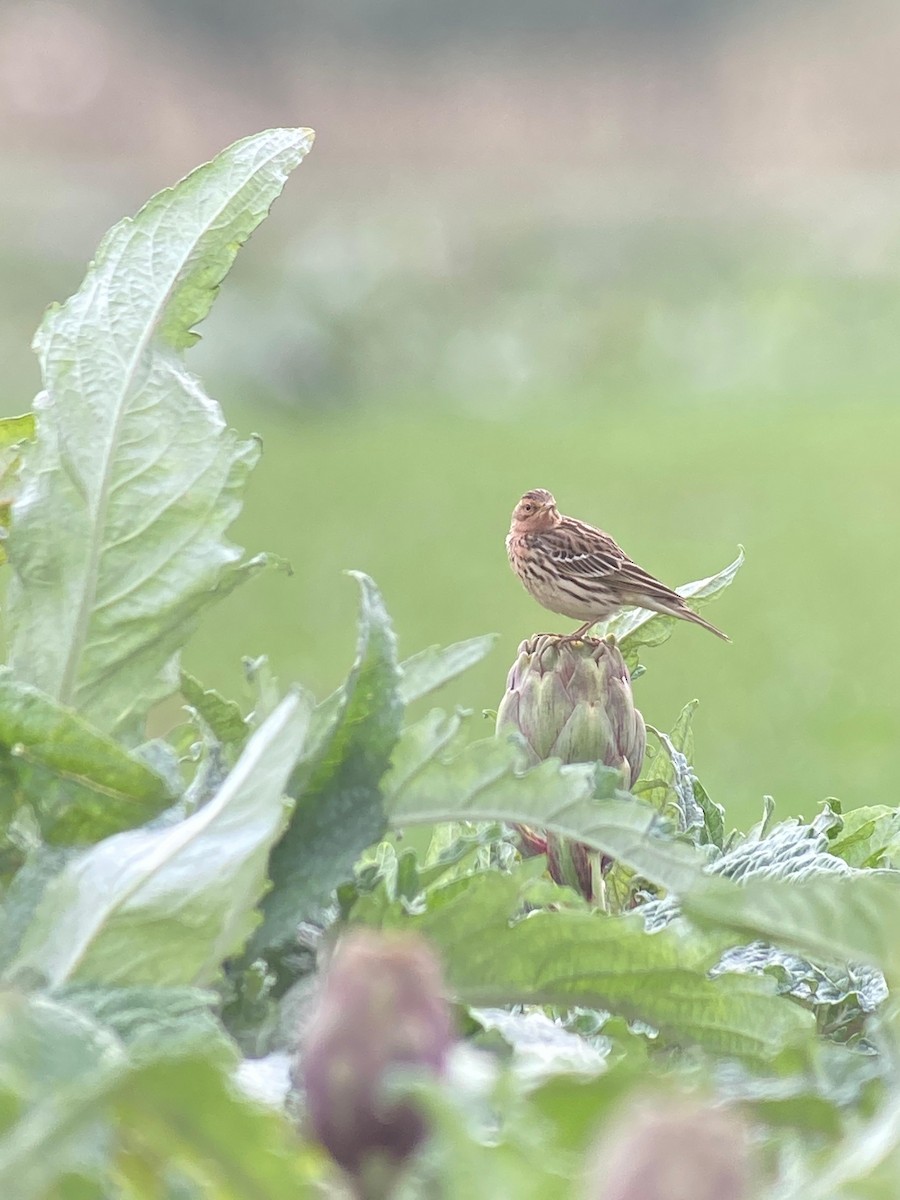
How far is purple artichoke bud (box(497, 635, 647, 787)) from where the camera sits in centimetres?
81

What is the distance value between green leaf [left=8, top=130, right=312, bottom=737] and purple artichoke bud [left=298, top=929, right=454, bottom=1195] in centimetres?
24

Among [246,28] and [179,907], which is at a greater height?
[246,28]

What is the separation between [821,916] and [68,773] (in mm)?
213

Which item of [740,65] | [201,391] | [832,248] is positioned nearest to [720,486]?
[832,248]

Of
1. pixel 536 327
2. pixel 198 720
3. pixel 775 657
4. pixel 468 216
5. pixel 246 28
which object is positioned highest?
pixel 246 28

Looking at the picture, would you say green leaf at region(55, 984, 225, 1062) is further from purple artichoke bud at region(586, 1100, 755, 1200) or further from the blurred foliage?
purple artichoke bud at region(586, 1100, 755, 1200)

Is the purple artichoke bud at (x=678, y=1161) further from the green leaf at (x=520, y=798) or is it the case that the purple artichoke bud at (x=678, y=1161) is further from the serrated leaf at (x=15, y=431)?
the serrated leaf at (x=15, y=431)

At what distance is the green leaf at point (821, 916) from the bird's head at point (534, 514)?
5.21 feet

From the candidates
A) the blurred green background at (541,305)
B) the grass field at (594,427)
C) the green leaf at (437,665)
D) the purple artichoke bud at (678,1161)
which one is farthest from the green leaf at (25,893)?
the grass field at (594,427)

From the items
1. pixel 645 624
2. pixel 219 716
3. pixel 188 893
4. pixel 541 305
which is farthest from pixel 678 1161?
pixel 541 305

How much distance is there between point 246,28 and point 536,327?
6.20 metres

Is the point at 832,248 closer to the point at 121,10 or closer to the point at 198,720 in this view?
the point at 121,10

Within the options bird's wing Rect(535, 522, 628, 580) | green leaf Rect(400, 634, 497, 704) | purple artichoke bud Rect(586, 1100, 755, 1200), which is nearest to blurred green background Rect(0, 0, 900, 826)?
bird's wing Rect(535, 522, 628, 580)

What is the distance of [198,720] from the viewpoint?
1.90 ft
